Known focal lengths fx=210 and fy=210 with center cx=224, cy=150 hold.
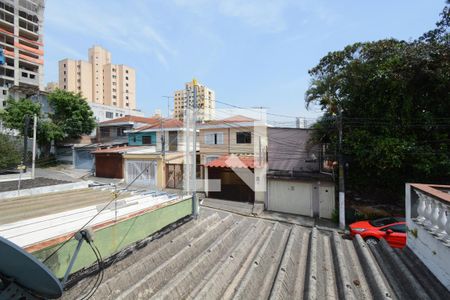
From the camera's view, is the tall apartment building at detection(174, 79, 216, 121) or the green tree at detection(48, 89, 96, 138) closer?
the tall apartment building at detection(174, 79, 216, 121)

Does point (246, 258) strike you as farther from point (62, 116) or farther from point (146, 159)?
point (62, 116)

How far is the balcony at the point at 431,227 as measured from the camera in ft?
8.37

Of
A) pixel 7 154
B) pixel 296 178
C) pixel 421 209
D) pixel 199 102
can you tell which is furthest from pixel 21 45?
pixel 421 209

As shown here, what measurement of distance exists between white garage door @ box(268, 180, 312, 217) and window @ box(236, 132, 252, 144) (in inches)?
179

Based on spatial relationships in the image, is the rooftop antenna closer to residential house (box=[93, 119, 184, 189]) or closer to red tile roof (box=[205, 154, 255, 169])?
red tile roof (box=[205, 154, 255, 169])

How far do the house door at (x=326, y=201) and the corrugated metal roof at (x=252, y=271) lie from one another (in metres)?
10.3

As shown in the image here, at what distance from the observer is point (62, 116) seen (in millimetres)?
27328

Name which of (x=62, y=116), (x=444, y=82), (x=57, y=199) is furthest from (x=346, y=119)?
(x=62, y=116)

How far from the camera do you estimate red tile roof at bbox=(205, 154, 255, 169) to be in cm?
1521

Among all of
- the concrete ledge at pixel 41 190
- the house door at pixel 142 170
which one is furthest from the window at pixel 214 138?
the concrete ledge at pixel 41 190

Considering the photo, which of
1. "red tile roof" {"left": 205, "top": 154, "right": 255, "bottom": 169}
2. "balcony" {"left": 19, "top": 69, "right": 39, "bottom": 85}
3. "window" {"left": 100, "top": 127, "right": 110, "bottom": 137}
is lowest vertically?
"red tile roof" {"left": 205, "top": 154, "right": 255, "bottom": 169}

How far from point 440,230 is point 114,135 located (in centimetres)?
3244

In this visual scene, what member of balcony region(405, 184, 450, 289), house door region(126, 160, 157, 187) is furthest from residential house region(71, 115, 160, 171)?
balcony region(405, 184, 450, 289)

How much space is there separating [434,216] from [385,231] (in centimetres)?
671
